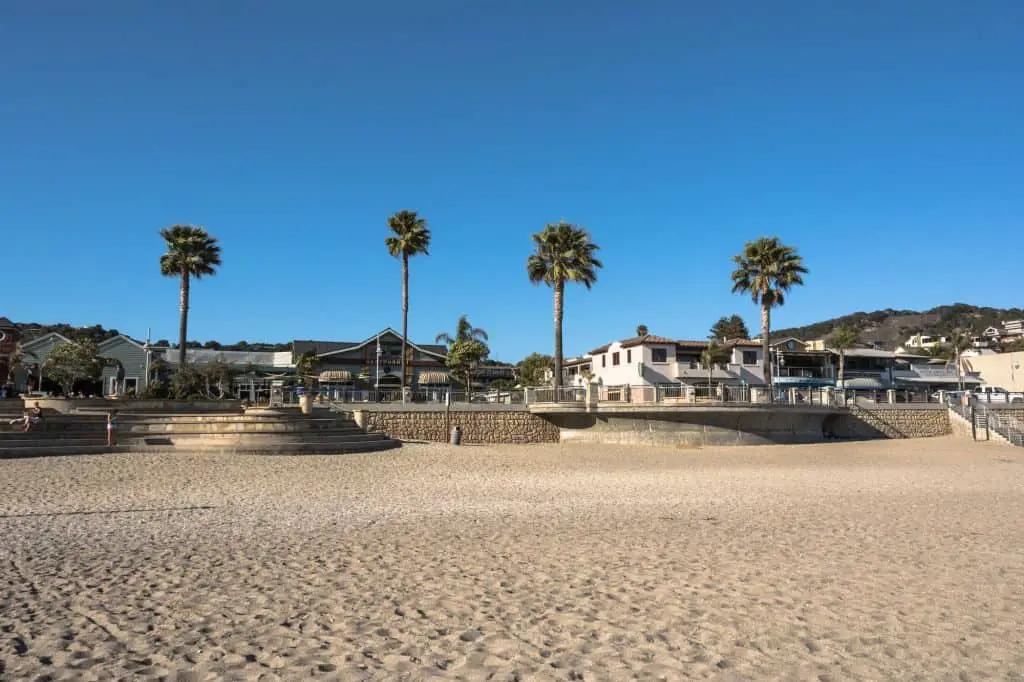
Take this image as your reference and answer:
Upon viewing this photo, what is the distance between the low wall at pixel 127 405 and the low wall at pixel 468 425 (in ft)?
23.8

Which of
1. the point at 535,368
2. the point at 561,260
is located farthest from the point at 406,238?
the point at 535,368

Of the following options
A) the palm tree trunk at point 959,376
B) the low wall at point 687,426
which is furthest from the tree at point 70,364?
the palm tree trunk at point 959,376

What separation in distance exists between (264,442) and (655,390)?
64.6ft

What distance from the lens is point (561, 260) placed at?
41.9m

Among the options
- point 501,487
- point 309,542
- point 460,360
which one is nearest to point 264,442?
point 501,487

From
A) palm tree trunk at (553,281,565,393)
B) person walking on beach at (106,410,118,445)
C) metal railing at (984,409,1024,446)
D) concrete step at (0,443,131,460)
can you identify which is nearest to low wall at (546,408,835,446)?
palm tree trunk at (553,281,565,393)

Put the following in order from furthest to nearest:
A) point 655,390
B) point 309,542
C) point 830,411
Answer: point 830,411, point 655,390, point 309,542

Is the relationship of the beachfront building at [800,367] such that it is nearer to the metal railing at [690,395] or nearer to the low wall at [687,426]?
the metal railing at [690,395]

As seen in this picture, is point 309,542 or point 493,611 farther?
point 309,542

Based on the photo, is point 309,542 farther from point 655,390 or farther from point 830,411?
point 830,411

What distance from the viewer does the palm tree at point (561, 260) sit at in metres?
41.7

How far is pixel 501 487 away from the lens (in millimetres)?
17359

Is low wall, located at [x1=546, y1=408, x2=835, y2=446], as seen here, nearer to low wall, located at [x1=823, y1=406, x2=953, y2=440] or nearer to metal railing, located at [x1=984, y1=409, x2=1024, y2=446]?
low wall, located at [x1=823, y1=406, x2=953, y2=440]

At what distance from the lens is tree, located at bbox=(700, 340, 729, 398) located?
49.5 metres
